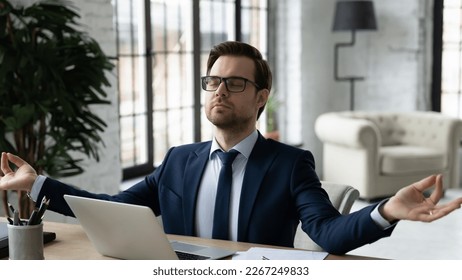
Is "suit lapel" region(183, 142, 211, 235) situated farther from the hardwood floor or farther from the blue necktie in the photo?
the hardwood floor

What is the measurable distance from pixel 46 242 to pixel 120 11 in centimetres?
323

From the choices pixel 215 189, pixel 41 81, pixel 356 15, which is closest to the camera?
pixel 215 189

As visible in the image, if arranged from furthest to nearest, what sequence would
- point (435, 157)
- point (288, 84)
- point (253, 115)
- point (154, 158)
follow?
1. point (288, 84)
2. point (435, 157)
3. point (154, 158)
4. point (253, 115)

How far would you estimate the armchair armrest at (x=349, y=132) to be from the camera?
6016 millimetres

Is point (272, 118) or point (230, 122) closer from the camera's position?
point (230, 122)

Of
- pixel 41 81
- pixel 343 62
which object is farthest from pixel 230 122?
pixel 343 62

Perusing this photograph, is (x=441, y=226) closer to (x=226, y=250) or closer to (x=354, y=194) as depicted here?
(x=354, y=194)

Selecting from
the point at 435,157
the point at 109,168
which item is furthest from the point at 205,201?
the point at 435,157

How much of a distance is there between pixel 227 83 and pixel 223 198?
330mm

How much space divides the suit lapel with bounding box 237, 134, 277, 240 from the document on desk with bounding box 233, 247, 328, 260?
0.21 metres

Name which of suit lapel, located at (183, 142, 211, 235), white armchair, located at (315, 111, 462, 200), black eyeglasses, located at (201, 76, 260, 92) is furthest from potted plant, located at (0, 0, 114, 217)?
white armchair, located at (315, 111, 462, 200)

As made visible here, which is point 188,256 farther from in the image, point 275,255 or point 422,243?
point 422,243

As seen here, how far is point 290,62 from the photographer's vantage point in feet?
23.1

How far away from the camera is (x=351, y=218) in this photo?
191 centimetres
